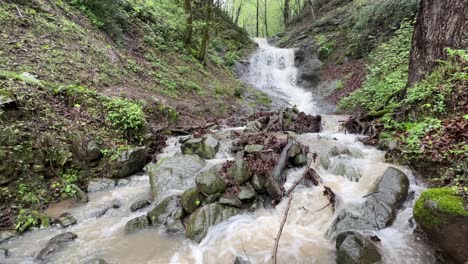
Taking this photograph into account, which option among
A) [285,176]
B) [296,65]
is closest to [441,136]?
[285,176]

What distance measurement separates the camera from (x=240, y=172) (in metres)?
5.58

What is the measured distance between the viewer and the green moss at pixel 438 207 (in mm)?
3111

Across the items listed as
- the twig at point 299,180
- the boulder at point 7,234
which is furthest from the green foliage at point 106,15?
the twig at point 299,180

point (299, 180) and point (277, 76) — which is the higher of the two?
point (277, 76)

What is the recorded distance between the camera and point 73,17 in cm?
1159

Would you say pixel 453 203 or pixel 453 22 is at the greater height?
pixel 453 22

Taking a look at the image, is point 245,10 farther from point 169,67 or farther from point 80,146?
point 80,146

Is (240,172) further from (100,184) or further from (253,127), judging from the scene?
(253,127)

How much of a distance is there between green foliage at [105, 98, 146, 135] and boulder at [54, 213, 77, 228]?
294 centimetres

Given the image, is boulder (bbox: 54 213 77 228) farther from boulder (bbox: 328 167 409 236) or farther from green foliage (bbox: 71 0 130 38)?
green foliage (bbox: 71 0 130 38)

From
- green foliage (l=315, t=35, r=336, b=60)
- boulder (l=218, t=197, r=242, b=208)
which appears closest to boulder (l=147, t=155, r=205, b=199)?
boulder (l=218, t=197, r=242, b=208)

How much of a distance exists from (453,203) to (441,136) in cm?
224

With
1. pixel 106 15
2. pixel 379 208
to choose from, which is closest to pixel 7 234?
pixel 379 208

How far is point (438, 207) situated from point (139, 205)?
198 inches
